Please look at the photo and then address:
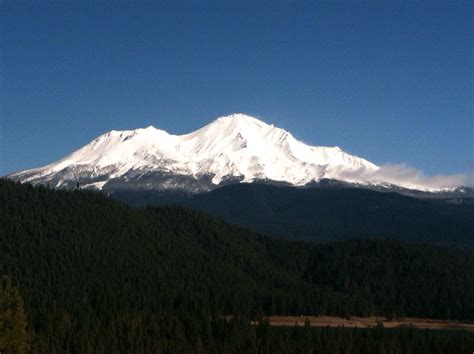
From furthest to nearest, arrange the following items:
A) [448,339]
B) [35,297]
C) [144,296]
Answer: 1. [144,296]
2. [35,297]
3. [448,339]

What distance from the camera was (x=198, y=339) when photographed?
13700 cm

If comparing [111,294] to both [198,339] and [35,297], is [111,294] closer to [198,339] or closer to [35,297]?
[35,297]

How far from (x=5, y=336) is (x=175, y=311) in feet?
287

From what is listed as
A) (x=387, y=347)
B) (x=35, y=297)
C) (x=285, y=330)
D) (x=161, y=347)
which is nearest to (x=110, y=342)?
(x=161, y=347)

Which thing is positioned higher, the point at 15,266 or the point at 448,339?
the point at 15,266

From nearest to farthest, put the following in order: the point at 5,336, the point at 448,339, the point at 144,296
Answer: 1. the point at 5,336
2. the point at 448,339
3. the point at 144,296

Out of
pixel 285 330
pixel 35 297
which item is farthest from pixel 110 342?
pixel 35 297

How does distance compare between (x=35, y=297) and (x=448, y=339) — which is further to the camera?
(x=35, y=297)

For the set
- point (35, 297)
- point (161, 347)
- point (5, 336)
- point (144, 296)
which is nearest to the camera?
point (5, 336)

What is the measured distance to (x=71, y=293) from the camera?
620ft

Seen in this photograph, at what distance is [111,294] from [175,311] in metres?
14.9

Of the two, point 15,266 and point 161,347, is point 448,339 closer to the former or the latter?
point 161,347

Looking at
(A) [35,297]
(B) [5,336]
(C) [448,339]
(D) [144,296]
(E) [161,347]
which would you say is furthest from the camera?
(D) [144,296]

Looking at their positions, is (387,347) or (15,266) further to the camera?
(15,266)
